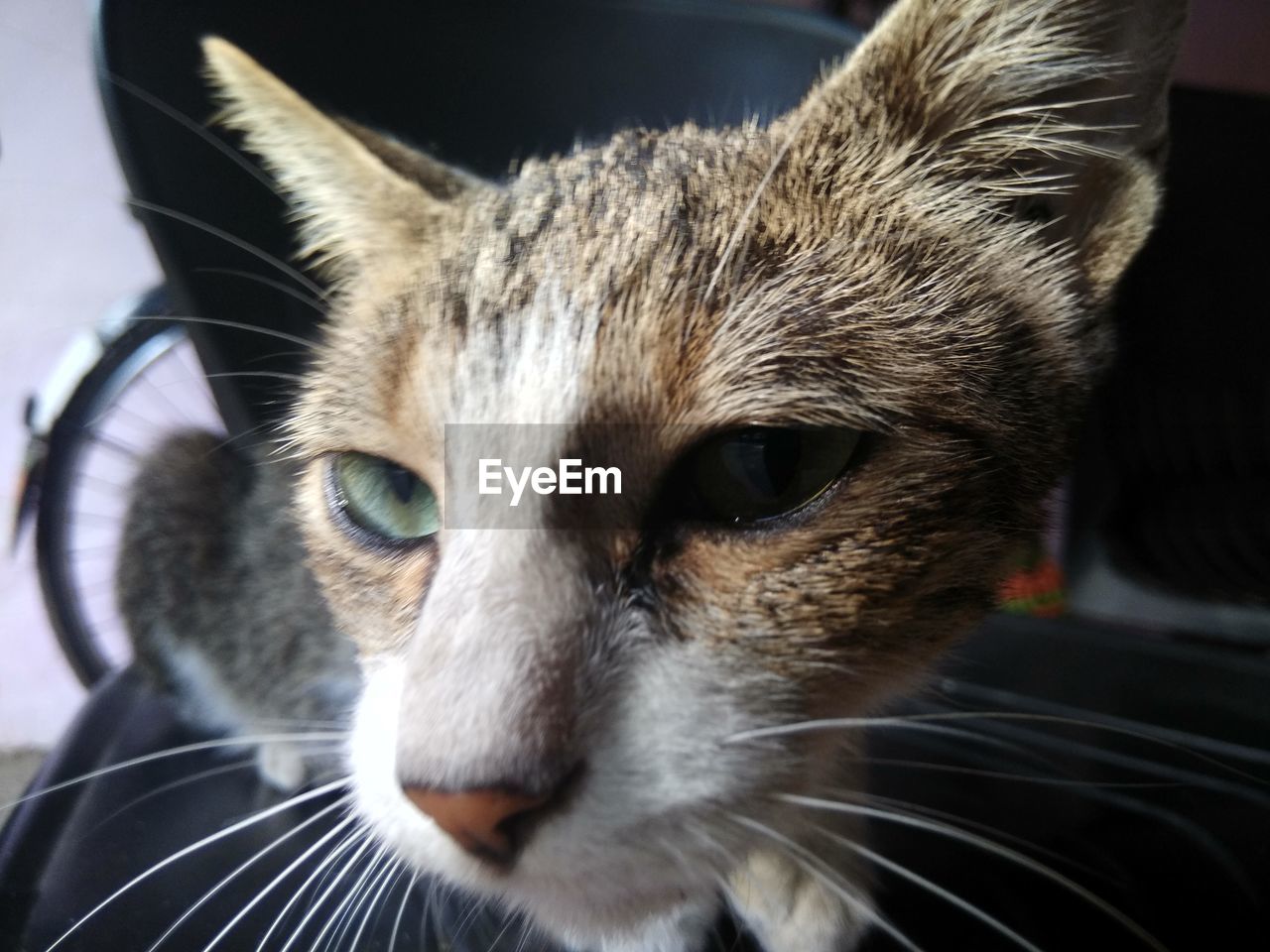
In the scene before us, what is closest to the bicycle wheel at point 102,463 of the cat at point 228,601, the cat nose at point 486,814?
the cat at point 228,601

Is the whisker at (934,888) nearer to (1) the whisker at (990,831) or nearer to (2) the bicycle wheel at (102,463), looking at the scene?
(1) the whisker at (990,831)

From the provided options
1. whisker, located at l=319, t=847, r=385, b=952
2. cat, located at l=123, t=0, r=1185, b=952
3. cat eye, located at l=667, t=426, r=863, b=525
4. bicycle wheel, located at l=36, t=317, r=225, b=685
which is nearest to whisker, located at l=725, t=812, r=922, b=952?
cat, located at l=123, t=0, r=1185, b=952

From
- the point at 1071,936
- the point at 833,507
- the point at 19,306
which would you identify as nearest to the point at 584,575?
the point at 833,507

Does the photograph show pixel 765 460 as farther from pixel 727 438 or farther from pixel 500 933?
pixel 500 933

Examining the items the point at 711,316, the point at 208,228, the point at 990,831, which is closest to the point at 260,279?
the point at 208,228

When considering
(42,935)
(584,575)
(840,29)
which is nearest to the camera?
(584,575)

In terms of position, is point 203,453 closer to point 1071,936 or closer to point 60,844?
point 60,844

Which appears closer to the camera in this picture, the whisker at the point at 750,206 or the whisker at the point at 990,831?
the whisker at the point at 750,206
